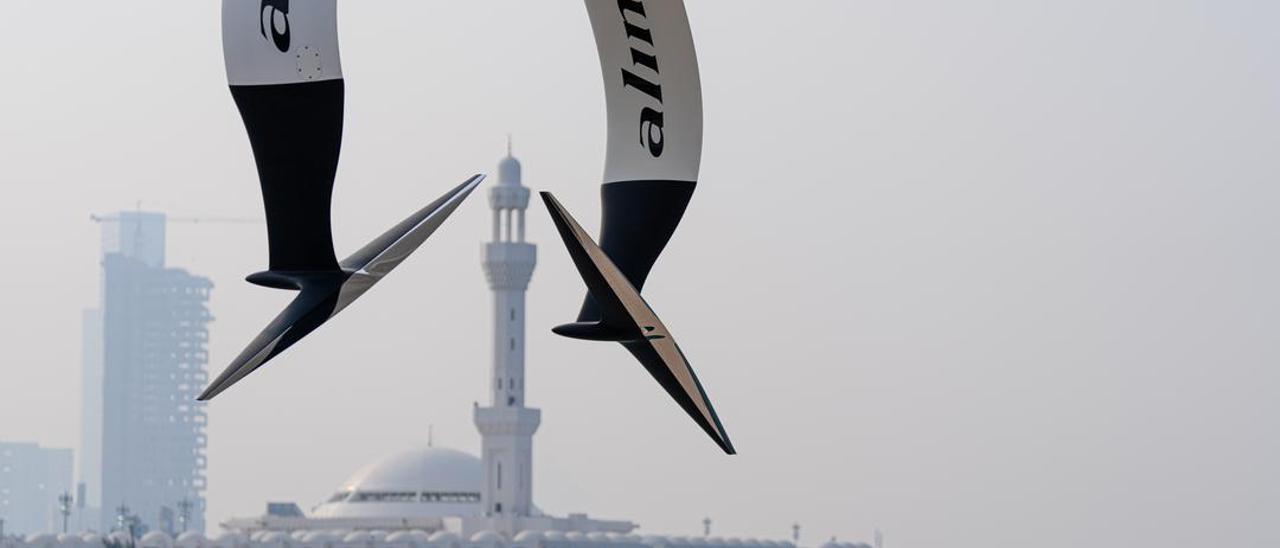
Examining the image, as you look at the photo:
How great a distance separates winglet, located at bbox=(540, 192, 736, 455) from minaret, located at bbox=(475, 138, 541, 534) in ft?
434

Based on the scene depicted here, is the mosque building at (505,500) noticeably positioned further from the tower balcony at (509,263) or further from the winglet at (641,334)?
the winglet at (641,334)

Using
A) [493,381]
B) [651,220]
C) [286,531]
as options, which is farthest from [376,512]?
[651,220]

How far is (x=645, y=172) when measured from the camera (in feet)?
120

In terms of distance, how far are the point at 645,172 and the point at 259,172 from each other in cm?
519

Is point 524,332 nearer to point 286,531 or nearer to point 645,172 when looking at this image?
point 286,531

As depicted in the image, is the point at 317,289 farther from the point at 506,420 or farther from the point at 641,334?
the point at 506,420

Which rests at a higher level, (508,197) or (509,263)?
(508,197)

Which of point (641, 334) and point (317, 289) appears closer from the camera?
point (317, 289)

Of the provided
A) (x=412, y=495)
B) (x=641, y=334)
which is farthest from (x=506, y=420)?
(x=641, y=334)

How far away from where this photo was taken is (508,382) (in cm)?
17175

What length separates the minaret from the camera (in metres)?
170

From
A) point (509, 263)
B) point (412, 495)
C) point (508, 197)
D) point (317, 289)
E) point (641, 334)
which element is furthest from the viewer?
point (412, 495)

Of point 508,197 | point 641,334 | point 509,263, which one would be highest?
point 508,197

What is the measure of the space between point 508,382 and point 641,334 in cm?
13648
